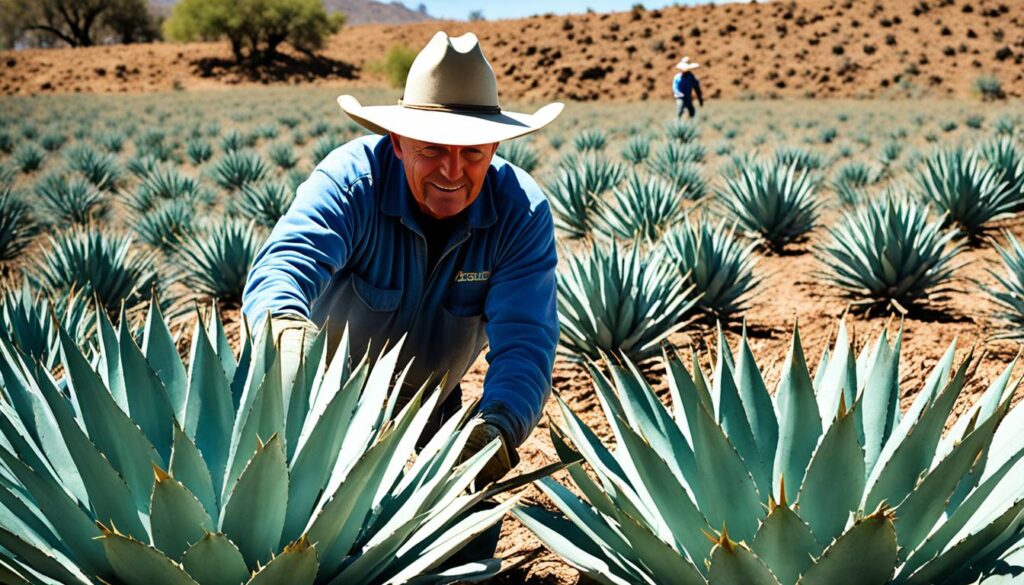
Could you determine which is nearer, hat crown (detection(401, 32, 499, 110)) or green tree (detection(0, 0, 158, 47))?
hat crown (detection(401, 32, 499, 110))

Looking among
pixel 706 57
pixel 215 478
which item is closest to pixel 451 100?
pixel 215 478

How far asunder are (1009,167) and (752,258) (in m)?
3.99

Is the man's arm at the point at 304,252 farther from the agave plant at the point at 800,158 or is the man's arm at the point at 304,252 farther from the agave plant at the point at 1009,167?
the agave plant at the point at 800,158

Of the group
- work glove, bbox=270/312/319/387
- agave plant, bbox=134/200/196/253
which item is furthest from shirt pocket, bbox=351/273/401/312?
agave plant, bbox=134/200/196/253

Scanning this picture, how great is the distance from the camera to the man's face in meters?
2.40

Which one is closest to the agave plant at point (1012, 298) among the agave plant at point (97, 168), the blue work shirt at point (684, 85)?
the agave plant at point (97, 168)

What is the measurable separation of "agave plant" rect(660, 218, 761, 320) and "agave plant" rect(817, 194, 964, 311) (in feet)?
2.33

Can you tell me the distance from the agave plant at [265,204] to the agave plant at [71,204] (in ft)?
6.09

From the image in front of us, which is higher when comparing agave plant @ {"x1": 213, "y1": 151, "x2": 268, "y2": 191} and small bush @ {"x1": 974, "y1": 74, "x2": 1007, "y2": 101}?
small bush @ {"x1": 974, "y1": 74, "x2": 1007, "y2": 101}

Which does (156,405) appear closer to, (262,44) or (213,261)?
(213,261)

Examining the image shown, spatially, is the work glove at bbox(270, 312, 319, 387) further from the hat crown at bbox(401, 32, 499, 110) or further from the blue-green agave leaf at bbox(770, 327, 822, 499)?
the blue-green agave leaf at bbox(770, 327, 822, 499)

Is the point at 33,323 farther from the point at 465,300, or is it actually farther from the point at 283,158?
the point at 283,158

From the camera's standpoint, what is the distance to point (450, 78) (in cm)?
245

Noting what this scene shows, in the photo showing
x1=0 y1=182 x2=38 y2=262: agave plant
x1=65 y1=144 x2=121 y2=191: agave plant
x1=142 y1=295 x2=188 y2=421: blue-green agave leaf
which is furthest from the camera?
x1=65 y1=144 x2=121 y2=191: agave plant
